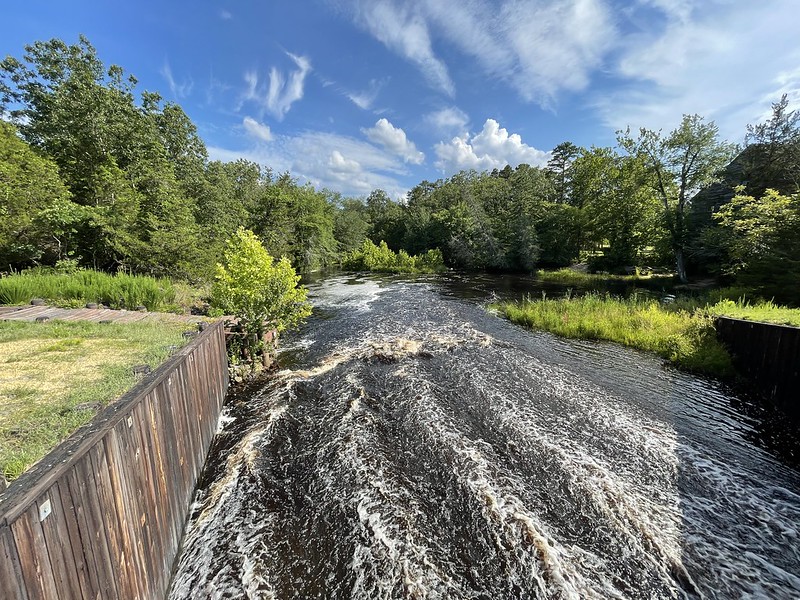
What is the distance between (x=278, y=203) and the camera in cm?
3547

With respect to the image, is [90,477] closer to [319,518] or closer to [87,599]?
[87,599]

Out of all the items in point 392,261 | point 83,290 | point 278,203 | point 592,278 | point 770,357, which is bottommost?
point 592,278

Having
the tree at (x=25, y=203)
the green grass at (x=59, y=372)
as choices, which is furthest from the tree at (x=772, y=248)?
the tree at (x=25, y=203)

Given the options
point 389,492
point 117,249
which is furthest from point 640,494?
point 117,249

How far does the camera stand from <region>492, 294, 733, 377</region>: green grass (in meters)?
9.43

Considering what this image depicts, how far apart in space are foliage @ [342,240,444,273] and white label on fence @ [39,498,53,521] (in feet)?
121

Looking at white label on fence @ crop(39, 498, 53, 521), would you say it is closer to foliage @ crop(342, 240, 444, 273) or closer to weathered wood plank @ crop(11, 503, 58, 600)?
weathered wood plank @ crop(11, 503, 58, 600)

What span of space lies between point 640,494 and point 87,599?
20.0ft

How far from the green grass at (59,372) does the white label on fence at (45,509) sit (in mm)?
1021

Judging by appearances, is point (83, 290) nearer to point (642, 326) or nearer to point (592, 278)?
point (642, 326)

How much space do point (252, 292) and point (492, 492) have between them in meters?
7.70

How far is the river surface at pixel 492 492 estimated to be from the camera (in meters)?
3.66

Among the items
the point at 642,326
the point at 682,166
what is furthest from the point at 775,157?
the point at 642,326

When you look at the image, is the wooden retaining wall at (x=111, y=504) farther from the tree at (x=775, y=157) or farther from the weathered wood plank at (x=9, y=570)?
the tree at (x=775, y=157)
